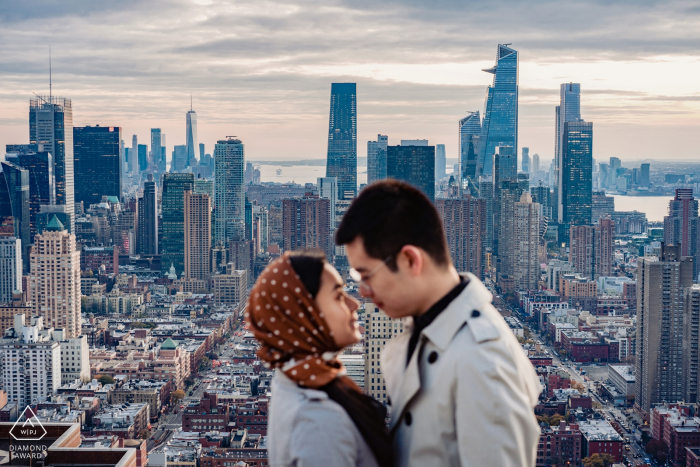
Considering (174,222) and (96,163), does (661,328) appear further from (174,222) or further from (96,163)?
(96,163)

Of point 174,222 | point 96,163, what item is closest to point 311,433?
point 174,222

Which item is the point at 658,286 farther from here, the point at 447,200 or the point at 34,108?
the point at 34,108

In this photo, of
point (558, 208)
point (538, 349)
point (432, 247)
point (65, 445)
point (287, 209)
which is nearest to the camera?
point (432, 247)

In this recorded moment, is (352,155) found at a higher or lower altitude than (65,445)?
higher

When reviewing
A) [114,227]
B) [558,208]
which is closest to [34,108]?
[114,227]

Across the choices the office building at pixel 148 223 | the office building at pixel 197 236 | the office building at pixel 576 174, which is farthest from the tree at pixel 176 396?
the office building at pixel 576 174

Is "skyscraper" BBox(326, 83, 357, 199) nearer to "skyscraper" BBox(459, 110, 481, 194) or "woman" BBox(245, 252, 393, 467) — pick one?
"skyscraper" BBox(459, 110, 481, 194)

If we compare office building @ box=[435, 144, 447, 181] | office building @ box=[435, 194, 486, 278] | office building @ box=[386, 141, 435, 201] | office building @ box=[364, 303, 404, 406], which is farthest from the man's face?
office building @ box=[435, 144, 447, 181]
